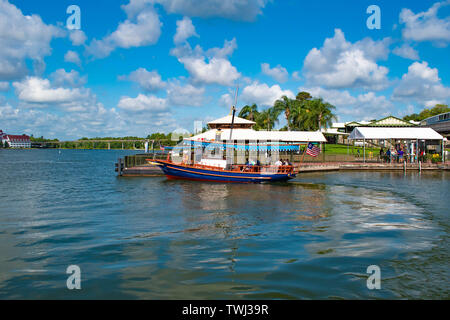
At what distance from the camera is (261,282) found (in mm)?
7328

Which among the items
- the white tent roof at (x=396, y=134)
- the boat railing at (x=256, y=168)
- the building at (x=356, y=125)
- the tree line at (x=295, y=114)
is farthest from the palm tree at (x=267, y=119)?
the boat railing at (x=256, y=168)

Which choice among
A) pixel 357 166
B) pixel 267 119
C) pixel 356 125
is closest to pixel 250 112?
pixel 267 119

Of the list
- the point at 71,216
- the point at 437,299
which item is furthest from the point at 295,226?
the point at 71,216

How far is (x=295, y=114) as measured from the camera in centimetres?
6253

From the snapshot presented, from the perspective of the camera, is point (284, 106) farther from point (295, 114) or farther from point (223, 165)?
point (223, 165)

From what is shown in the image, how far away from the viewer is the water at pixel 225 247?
279 inches

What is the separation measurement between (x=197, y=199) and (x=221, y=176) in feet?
26.2

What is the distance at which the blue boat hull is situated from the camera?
26359 millimetres

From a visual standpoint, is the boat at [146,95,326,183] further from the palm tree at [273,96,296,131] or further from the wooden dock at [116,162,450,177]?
the palm tree at [273,96,296,131]

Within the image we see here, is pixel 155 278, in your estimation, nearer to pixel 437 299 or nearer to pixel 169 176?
pixel 437 299

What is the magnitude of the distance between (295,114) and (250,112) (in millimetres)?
10015

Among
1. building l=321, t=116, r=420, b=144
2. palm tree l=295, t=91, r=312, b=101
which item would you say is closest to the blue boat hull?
building l=321, t=116, r=420, b=144

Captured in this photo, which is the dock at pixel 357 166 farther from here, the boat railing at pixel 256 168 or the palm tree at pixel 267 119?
the palm tree at pixel 267 119
